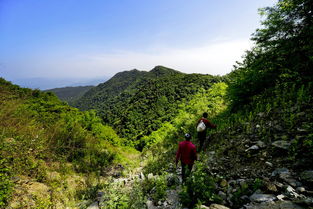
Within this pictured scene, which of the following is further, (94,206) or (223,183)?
(94,206)

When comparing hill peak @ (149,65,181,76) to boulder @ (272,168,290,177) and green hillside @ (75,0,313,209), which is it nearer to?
green hillside @ (75,0,313,209)

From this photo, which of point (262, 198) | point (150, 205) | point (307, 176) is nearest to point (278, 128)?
point (307, 176)

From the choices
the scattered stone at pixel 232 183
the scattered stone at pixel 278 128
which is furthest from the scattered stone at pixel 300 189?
the scattered stone at pixel 278 128

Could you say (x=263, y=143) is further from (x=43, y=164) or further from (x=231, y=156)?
(x=43, y=164)

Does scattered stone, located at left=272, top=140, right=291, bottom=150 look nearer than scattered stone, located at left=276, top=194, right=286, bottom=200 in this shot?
No

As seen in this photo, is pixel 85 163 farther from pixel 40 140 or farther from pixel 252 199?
pixel 252 199

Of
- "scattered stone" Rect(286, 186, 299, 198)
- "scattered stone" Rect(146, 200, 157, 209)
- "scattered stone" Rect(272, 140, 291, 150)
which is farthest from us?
"scattered stone" Rect(272, 140, 291, 150)

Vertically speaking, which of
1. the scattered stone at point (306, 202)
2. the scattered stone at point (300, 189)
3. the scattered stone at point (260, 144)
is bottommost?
the scattered stone at point (300, 189)

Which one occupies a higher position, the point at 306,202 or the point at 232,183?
the point at 306,202

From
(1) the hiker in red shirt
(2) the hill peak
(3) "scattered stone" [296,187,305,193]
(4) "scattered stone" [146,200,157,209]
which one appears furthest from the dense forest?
(2) the hill peak

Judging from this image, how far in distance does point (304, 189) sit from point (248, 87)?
20.5 feet

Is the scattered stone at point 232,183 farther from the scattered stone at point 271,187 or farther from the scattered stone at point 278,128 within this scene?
the scattered stone at point 278,128

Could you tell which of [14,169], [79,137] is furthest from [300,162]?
[79,137]

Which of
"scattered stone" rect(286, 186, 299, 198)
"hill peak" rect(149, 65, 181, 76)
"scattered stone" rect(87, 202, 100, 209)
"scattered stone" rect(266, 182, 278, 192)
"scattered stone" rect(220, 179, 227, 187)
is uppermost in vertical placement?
"hill peak" rect(149, 65, 181, 76)
